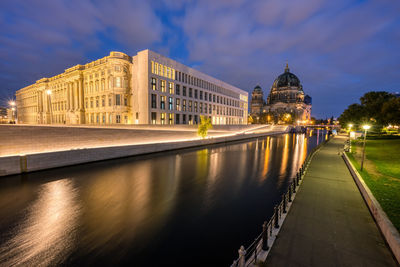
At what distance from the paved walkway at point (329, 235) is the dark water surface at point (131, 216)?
4.44 ft

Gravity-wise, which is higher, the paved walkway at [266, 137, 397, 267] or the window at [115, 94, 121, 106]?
the window at [115, 94, 121, 106]

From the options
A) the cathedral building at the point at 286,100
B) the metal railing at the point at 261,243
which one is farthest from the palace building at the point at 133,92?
the cathedral building at the point at 286,100

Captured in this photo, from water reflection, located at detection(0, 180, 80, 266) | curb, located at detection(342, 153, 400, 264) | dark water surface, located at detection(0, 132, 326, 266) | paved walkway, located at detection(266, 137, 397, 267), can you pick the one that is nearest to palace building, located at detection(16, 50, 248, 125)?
dark water surface, located at detection(0, 132, 326, 266)

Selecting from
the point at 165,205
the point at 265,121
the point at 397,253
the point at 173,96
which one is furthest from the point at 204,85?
the point at 265,121

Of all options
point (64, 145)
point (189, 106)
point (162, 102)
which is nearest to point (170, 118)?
point (162, 102)

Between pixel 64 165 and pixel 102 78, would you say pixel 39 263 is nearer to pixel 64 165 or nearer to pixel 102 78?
pixel 64 165

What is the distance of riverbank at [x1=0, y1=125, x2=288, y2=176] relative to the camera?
1268 centimetres

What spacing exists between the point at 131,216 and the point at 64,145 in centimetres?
1269

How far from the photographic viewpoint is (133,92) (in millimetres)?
39312

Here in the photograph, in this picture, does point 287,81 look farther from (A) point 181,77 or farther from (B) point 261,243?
(B) point 261,243

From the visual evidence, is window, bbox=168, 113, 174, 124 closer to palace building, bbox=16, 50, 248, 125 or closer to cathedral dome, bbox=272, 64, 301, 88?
palace building, bbox=16, 50, 248, 125

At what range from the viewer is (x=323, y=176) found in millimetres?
11945

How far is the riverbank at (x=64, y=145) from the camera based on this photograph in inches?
499

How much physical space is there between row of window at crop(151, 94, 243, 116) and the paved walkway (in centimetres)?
3561
